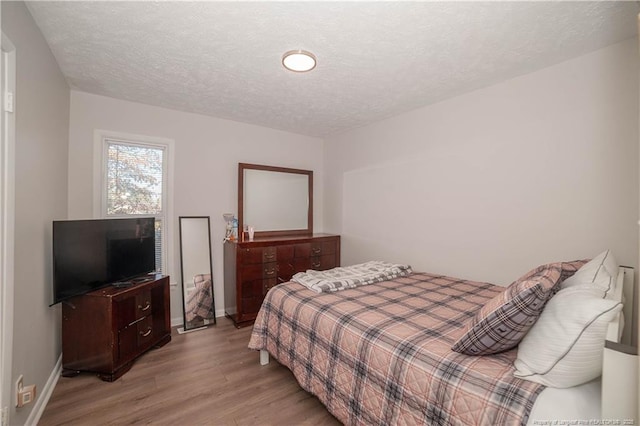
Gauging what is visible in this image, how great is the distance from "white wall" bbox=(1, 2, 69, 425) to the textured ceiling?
0.22 meters

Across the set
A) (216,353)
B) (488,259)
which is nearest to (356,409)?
(216,353)

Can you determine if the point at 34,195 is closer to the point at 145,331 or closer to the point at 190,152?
the point at 145,331

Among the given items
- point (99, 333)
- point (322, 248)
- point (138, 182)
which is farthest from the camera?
point (322, 248)

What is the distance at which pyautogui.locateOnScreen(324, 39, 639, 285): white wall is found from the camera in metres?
1.89

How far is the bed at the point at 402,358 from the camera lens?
1047 millimetres

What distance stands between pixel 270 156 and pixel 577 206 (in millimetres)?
3325

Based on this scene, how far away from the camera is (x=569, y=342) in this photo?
0.99 metres

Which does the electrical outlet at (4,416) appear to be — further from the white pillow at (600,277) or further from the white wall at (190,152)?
the white pillow at (600,277)

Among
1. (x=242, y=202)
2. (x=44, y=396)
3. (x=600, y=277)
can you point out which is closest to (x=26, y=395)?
(x=44, y=396)

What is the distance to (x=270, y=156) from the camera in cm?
393

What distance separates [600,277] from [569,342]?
0.55m

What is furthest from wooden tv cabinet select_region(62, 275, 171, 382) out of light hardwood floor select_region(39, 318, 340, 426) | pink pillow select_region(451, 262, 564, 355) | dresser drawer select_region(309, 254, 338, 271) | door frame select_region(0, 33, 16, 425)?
pink pillow select_region(451, 262, 564, 355)

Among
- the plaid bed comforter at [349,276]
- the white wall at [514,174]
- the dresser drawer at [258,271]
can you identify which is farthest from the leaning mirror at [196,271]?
the white wall at [514,174]

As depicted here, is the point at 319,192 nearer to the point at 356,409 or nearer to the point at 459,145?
the point at 459,145
